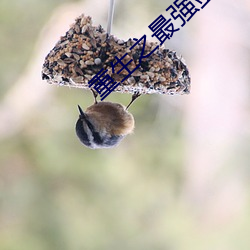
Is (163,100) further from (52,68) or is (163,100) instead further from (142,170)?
(52,68)

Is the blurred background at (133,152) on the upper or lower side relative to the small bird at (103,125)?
upper

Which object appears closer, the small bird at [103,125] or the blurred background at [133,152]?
the small bird at [103,125]

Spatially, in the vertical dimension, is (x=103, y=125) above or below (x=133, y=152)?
below

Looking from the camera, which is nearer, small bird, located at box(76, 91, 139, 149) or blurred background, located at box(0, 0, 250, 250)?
small bird, located at box(76, 91, 139, 149)
